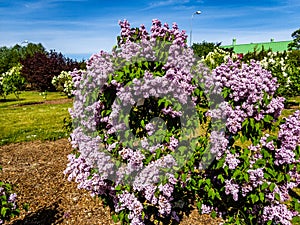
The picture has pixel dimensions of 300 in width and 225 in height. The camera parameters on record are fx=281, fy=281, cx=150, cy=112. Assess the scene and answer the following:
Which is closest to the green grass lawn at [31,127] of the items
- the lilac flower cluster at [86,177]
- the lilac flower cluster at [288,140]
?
the lilac flower cluster at [86,177]

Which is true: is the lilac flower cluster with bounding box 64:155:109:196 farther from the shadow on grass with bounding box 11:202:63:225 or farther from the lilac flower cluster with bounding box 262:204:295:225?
the lilac flower cluster with bounding box 262:204:295:225

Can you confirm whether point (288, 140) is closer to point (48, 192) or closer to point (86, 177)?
point (86, 177)

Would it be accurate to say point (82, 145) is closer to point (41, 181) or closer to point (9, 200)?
point (9, 200)

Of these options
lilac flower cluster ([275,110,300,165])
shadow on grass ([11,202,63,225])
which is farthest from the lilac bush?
shadow on grass ([11,202,63,225])

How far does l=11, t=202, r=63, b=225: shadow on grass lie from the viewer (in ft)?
14.8

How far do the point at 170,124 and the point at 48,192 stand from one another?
3397 millimetres

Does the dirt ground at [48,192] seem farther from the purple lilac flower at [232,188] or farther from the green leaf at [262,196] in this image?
the green leaf at [262,196]

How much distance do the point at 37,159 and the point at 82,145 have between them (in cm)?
461

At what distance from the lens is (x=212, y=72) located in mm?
3508

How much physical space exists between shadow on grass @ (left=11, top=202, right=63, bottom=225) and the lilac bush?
4.83 feet

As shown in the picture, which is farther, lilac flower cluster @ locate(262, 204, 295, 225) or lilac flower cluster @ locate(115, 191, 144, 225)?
lilac flower cluster @ locate(262, 204, 295, 225)

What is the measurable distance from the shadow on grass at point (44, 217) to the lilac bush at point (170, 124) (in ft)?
4.83

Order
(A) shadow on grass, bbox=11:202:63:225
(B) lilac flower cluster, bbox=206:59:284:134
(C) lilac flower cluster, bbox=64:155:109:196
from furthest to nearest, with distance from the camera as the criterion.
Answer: (A) shadow on grass, bbox=11:202:63:225
(C) lilac flower cluster, bbox=64:155:109:196
(B) lilac flower cluster, bbox=206:59:284:134

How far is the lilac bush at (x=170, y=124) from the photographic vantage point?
3260mm
